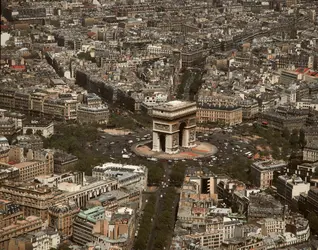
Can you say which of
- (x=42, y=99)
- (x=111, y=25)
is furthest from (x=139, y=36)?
(x=42, y=99)

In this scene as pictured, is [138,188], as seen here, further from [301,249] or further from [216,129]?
[216,129]

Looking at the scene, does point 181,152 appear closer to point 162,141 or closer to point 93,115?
point 162,141

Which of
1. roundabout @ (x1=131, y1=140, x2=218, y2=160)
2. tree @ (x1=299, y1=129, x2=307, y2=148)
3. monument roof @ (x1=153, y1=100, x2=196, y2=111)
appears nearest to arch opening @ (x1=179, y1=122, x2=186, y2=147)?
roundabout @ (x1=131, y1=140, x2=218, y2=160)

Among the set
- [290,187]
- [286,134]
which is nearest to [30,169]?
[290,187]

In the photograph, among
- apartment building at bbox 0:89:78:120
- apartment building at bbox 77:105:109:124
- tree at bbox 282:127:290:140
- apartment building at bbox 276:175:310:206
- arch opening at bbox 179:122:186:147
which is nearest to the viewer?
apartment building at bbox 276:175:310:206

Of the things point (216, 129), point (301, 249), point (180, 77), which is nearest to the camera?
point (301, 249)

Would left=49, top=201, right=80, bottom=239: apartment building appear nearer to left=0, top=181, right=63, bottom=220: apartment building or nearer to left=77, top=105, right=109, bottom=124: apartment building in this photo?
left=0, top=181, right=63, bottom=220: apartment building

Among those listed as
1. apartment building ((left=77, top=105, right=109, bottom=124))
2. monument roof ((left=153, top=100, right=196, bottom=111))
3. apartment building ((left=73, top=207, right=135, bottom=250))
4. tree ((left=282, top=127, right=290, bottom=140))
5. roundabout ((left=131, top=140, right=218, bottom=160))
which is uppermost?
monument roof ((left=153, top=100, right=196, bottom=111))
